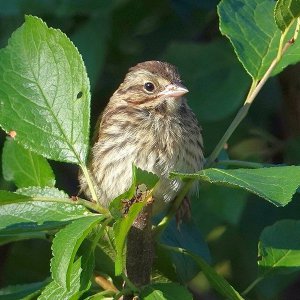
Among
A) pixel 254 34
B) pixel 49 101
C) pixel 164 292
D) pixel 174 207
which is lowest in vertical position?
pixel 164 292

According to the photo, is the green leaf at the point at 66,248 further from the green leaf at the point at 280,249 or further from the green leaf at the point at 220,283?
the green leaf at the point at 280,249

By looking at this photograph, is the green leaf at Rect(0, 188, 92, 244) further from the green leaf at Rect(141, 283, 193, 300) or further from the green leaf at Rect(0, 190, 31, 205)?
the green leaf at Rect(141, 283, 193, 300)

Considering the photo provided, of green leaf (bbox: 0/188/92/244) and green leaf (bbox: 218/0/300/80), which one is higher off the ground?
green leaf (bbox: 218/0/300/80)

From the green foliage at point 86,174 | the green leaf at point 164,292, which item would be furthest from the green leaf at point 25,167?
the green leaf at point 164,292

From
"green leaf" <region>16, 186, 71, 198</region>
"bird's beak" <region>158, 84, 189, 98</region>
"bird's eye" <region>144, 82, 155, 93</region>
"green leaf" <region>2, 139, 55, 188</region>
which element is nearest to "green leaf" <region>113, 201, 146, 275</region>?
"green leaf" <region>16, 186, 71, 198</region>

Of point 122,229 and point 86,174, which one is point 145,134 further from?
point 122,229

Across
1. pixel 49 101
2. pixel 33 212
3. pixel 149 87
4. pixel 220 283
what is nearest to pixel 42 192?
pixel 33 212

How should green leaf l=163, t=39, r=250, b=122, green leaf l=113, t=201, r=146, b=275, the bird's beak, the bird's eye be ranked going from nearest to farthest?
green leaf l=113, t=201, r=146, b=275, the bird's beak, the bird's eye, green leaf l=163, t=39, r=250, b=122
